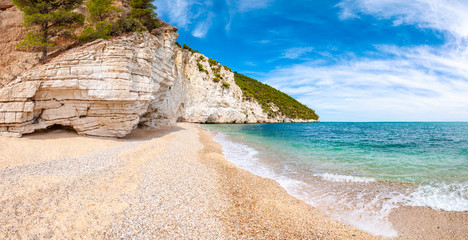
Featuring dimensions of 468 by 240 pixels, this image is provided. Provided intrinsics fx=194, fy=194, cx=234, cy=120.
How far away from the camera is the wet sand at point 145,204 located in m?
4.34

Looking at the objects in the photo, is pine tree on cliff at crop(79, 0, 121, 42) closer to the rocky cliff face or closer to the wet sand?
the rocky cliff face

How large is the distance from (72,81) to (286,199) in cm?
1435

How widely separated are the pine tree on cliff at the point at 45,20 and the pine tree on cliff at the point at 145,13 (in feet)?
21.7

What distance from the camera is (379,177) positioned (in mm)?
9477

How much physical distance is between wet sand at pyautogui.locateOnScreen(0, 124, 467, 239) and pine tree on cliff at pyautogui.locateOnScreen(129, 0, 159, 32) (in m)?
17.6

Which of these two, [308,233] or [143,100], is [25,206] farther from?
[143,100]

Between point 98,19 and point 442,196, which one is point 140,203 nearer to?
point 442,196

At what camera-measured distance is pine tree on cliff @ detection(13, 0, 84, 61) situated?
13.7 m

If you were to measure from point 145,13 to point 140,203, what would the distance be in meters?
22.6

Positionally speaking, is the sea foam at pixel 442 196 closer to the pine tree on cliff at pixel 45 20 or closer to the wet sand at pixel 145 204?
the wet sand at pixel 145 204

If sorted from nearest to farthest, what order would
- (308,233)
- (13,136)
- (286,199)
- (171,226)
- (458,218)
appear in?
(171,226), (308,233), (458,218), (286,199), (13,136)

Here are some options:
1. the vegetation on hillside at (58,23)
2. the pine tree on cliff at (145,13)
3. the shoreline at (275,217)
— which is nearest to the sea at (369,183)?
the shoreline at (275,217)

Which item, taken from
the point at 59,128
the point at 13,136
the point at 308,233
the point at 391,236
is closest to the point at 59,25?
the point at 59,128

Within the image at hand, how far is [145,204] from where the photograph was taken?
5359 mm
